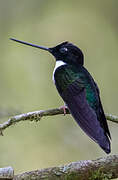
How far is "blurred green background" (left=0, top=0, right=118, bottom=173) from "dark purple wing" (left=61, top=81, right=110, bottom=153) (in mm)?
1767

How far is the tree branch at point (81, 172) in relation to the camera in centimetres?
316

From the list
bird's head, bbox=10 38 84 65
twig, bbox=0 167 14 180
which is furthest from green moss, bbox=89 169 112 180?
bird's head, bbox=10 38 84 65

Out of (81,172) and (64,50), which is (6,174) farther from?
(64,50)

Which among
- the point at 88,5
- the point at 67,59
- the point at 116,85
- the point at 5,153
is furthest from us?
the point at 88,5

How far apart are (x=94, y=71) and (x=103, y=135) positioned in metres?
4.66

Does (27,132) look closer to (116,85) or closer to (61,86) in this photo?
(116,85)

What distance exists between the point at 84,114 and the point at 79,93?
0.42 m

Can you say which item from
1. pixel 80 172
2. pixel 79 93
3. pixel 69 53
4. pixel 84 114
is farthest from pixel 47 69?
pixel 80 172

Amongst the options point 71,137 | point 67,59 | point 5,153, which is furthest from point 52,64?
point 67,59

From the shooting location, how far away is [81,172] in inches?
126

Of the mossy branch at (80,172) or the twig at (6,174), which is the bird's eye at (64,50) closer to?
the mossy branch at (80,172)

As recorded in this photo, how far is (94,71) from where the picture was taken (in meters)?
8.61

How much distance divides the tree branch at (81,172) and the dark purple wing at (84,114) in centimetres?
49

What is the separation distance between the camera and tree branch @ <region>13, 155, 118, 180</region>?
10.4ft
